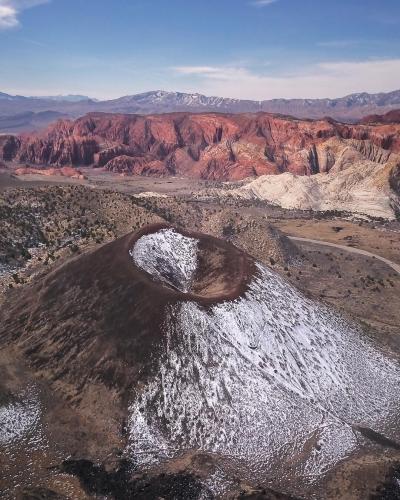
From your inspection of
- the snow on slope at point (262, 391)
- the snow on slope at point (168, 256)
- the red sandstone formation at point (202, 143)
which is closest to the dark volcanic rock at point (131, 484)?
the snow on slope at point (262, 391)

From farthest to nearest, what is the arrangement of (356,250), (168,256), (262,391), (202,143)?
(202,143), (356,250), (168,256), (262,391)

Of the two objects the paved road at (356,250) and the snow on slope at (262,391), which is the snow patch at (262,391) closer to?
the snow on slope at (262,391)

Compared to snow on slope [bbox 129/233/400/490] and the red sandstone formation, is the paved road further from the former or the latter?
the red sandstone formation

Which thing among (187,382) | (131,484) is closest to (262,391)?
(187,382)

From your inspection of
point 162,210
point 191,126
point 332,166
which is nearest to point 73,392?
point 162,210

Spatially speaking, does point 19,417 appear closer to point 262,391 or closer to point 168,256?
point 262,391

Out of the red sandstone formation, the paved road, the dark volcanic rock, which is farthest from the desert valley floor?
the red sandstone formation
